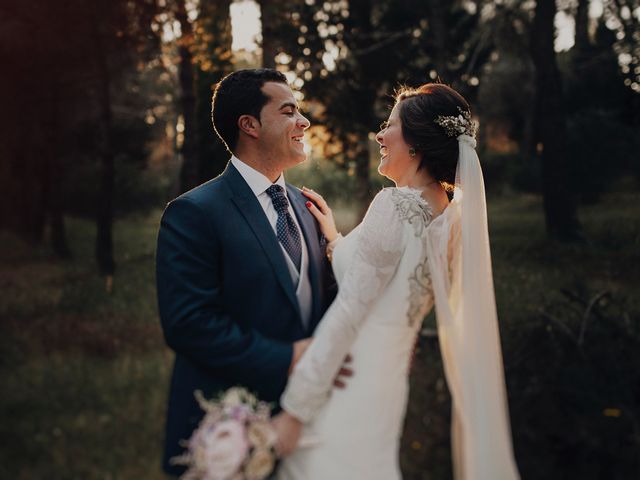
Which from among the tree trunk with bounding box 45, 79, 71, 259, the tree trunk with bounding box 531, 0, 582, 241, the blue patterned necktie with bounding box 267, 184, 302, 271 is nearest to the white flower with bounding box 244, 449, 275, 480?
the blue patterned necktie with bounding box 267, 184, 302, 271

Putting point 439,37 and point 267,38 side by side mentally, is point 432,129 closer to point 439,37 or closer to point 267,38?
point 267,38

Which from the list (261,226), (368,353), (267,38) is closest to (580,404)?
(368,353)

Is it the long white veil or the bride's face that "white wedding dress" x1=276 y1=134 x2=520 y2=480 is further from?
the bride's face

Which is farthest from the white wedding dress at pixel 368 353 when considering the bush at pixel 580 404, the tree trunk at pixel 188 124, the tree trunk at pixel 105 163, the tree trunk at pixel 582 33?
the tree trunk at pixel 582 33

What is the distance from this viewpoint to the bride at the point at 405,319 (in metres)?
2.76

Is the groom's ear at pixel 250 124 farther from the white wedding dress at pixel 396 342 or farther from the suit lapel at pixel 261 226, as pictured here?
the white wedding dress at pixel 396 342

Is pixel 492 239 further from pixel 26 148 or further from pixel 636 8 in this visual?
pixel 26 148

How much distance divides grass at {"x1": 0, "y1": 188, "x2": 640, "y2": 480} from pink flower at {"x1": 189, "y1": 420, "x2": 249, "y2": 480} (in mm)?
2850

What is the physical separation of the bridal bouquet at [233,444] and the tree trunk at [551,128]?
37.7 ft

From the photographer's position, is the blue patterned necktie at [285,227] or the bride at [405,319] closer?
the bride at [405,319]

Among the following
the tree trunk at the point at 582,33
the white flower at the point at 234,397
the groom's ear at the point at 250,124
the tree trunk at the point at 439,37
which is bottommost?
the white flower at the point at 234,397

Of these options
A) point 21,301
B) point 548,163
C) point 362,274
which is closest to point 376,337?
point 362,274

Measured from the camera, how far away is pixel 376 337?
290cm

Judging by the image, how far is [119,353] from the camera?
8.09 m
